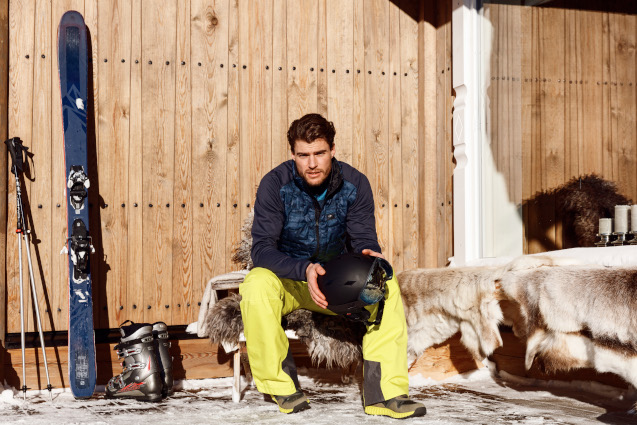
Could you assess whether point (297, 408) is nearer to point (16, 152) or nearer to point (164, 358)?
point (164, 358)

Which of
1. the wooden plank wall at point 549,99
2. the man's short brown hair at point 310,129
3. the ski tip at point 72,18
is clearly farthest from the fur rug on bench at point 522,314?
the ski tip at point 72,18

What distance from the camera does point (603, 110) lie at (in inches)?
167

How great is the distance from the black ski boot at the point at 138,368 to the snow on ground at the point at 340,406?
53 millimetres

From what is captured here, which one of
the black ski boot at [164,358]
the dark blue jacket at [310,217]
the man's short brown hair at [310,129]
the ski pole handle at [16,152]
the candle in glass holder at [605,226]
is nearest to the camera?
the man's short brown hair at [310,129]

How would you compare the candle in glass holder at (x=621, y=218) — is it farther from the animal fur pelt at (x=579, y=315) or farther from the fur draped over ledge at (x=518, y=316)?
the animal fur pelt at (x=579, y=315)

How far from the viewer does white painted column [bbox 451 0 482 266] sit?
4.18 meters

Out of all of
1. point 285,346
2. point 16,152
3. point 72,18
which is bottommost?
point 285,346

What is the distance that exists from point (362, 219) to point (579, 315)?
1001mm

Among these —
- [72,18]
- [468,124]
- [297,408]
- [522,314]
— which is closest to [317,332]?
[297,408]

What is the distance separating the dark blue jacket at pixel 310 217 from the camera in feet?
10.1

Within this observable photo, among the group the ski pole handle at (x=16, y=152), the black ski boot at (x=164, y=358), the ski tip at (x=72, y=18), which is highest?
the ski tip at (x=72, y=18)

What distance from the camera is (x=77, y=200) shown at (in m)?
3.60

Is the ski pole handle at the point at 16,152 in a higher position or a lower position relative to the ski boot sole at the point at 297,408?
higher

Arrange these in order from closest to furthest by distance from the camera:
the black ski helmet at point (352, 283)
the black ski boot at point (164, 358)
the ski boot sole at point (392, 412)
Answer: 1. the black ski helmet at point (352, 283)
2. the ski boot sole at point (392, 412)
3. the black ski boot at point (164, 358)
